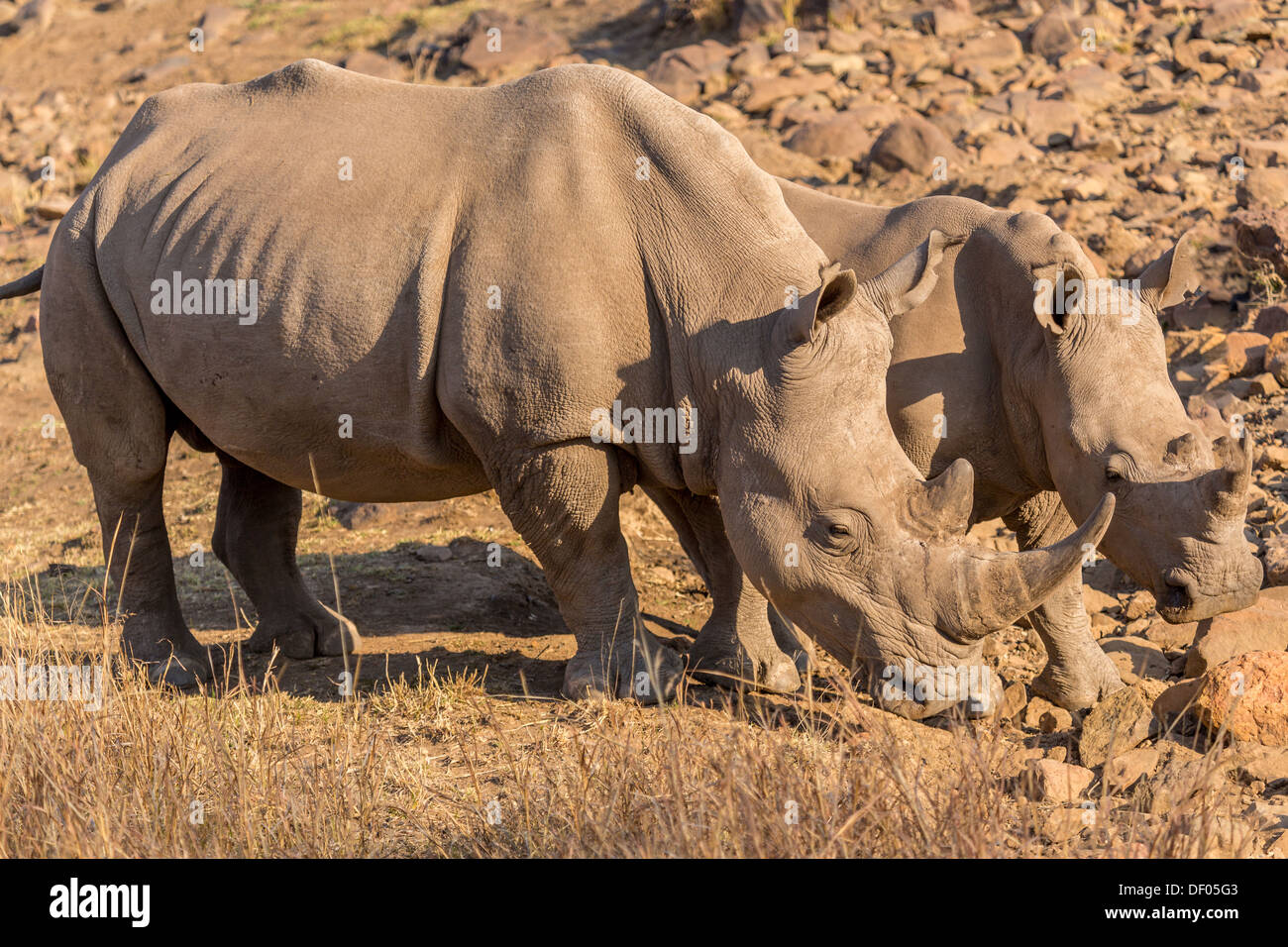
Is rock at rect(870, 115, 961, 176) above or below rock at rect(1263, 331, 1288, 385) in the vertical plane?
above

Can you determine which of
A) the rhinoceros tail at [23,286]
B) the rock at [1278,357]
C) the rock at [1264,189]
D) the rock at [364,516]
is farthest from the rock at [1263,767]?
the rock at [1264,189]

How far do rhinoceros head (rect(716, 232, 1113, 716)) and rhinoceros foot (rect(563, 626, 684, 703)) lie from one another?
0.76m

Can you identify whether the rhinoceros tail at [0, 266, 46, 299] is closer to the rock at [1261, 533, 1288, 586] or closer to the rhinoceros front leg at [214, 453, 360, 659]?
the rhinoceros front leg at [214, 453, 360, 659]

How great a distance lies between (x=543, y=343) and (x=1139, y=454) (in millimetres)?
2331

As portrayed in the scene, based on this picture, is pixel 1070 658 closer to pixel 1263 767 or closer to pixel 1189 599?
pixel 1189 599

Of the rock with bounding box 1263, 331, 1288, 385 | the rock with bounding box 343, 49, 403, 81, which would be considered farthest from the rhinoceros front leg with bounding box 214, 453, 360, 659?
the rock with bounding box 343, 49, 403, 81

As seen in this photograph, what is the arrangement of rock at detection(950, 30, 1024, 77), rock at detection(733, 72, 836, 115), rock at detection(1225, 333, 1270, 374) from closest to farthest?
rock at detection(1225, 333, 1270, 374) → rock at detection(950, 30, 1024, 77) → rock at detection(733, 72, 836, 115)

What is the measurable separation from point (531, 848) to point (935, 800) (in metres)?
1.14

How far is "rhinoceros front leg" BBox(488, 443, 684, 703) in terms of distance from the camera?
18.4 feet

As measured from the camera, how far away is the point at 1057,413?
5762 mm

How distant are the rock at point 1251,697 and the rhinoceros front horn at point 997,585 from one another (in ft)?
3.47

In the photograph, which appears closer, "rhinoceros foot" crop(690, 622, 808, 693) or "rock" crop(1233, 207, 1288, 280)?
"rhinoceros foot" crop(690, 622, 808, 693)

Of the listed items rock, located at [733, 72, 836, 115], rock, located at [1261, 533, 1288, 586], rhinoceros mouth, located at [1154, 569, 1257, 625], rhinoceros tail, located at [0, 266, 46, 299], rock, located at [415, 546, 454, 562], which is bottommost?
rock, located at [415, 546, 454, 562]

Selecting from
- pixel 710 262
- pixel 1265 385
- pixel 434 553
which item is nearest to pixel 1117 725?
pixel 710 262
